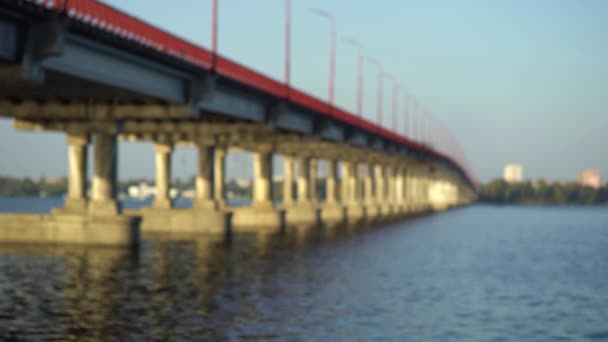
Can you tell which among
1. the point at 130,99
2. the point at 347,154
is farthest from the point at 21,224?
the point at 347,154

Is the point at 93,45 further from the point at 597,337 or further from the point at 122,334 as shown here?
the point at 597,337

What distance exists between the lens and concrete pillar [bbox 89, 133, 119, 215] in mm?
53875

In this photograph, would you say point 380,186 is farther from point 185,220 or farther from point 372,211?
point 185,220

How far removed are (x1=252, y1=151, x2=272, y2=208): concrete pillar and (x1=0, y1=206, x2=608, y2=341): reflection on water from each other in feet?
88.8

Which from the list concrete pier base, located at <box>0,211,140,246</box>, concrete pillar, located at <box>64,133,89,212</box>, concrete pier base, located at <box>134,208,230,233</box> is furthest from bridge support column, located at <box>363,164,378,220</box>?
concrete pier base, located at <box>0,211,140,246</box>

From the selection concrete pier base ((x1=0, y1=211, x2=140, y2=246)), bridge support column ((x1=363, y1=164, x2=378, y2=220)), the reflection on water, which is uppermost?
bridge support column ((x1=363, y1=164, x2=378, y2=220))

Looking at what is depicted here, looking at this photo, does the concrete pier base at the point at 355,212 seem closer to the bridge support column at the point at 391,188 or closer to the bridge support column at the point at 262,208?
the bridge support column at the point at 391,188

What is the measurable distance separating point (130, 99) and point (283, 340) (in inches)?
1213

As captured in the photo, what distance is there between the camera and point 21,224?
54.8 metres

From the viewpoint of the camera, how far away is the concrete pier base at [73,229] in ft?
172

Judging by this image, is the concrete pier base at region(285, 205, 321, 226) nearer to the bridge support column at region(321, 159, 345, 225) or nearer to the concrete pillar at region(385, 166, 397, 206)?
the bridge support column at region(321, 159, 345, 225)

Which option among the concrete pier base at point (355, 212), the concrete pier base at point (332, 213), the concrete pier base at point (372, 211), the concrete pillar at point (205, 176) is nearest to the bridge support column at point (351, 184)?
the concrete pier base at point (355, 212)

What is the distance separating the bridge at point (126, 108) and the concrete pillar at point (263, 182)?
11 cm

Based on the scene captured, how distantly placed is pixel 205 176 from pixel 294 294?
133ft
